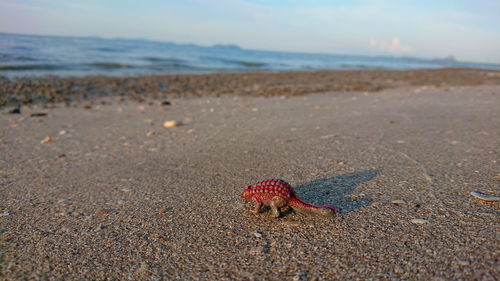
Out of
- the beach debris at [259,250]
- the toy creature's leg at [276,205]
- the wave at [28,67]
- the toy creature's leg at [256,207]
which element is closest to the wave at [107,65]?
the wave at [28,67]

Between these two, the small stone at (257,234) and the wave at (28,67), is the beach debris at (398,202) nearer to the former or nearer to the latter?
the small stone at (257,234)

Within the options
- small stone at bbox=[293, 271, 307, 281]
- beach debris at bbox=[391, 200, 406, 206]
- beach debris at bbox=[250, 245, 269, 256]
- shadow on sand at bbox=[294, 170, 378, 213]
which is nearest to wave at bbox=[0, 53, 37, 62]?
shadow on sand at bbox=[294, 170, 378, 213]

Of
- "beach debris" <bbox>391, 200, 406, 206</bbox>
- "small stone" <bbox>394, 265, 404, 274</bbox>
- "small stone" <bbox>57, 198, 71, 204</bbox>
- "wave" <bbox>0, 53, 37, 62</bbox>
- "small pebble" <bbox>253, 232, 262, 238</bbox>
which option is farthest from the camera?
"wave" <bbox>0, 53, 37, 62</bbox>

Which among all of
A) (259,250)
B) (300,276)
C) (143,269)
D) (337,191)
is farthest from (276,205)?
(143,269)

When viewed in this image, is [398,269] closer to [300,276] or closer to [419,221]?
[300,276]

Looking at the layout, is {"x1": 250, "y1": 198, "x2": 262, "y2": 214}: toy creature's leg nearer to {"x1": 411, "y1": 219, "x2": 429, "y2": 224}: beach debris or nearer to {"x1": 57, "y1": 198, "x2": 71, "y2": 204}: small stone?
{"x1": 411, "y1": 219, "x2": 429, "y2": 224}: beach debris

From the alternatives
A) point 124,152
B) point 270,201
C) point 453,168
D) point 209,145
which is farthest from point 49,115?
point 453,168
